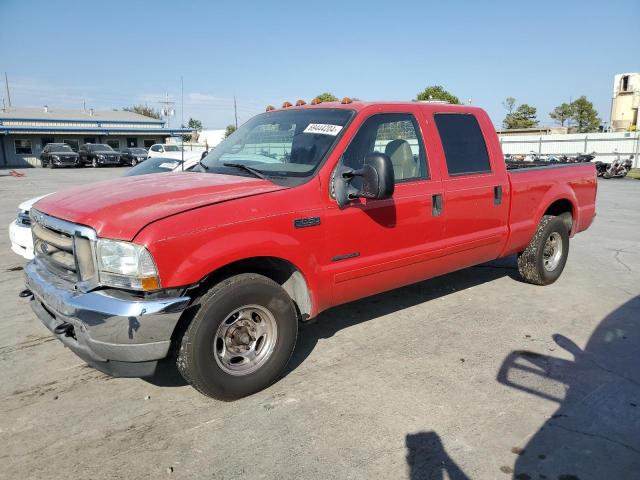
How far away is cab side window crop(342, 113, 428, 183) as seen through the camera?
3.93 meters

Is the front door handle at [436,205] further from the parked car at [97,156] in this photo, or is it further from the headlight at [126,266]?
the parked car at [97,156]

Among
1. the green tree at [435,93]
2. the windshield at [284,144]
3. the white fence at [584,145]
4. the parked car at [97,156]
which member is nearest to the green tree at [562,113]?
the green tree at [435,93]

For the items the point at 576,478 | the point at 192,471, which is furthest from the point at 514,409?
the point at 192,471

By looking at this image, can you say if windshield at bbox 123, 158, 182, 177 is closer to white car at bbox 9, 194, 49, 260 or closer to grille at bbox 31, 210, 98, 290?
white car at bbox 9, 194, 49, 260

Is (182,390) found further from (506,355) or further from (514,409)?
(506,355)

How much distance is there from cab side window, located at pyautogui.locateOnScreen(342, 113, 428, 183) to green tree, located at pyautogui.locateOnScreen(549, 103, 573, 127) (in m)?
71.1

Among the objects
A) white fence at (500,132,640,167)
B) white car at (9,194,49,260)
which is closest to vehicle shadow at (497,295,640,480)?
white car at (9,194,49,260)

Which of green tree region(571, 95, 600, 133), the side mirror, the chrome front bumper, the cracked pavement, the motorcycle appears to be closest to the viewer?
the cracked pavement

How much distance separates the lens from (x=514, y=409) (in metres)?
3.21

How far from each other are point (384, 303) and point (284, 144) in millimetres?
2097

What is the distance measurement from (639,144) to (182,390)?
31.5 metres

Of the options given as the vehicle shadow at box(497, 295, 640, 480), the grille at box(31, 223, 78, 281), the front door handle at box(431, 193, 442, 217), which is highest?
the front door handle at box(431, 193, 442, 217)

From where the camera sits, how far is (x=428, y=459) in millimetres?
2729

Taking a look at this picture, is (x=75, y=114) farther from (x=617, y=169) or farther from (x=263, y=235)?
(x=263, y=235)
